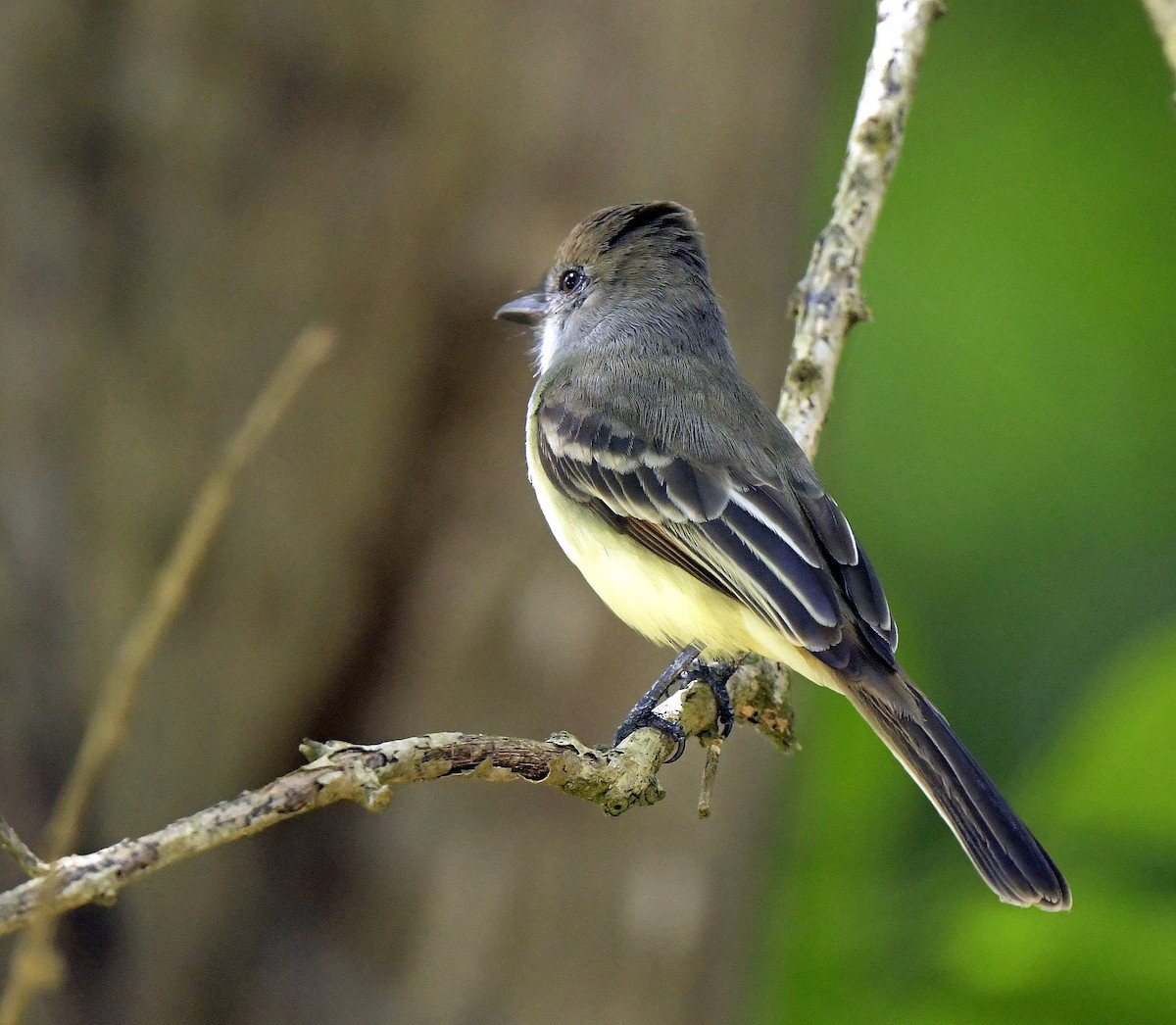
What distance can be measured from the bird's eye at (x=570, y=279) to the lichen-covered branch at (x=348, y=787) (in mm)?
1743

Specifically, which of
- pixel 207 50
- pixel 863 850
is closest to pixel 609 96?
pixel 207 50

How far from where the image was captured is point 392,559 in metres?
4.30

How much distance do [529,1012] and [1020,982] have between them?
1.49 m

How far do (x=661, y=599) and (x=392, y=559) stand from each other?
1560 millimetres

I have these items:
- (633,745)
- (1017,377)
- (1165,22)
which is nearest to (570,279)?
(1165,22)

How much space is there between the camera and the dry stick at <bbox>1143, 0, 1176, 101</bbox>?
2.63 meters

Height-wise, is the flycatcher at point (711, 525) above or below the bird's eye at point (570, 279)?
below

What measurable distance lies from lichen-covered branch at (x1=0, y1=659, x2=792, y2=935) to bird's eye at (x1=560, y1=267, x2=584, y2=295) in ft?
5.72

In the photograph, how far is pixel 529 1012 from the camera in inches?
166

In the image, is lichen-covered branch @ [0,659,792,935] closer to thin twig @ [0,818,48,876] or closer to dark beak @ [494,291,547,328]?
thin twig @ [0,818,48,876]

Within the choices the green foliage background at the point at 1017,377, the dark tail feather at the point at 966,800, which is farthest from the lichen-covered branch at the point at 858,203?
the green foliage background at the point at 1017,377

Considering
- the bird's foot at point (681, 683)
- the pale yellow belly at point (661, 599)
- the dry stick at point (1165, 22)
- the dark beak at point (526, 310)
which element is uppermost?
the dark beak at point (526, 310)

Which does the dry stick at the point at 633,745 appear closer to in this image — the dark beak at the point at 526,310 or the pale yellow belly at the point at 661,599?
the pale yellow belly at the point at 661,599

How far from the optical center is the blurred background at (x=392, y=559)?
4152 millimetres
